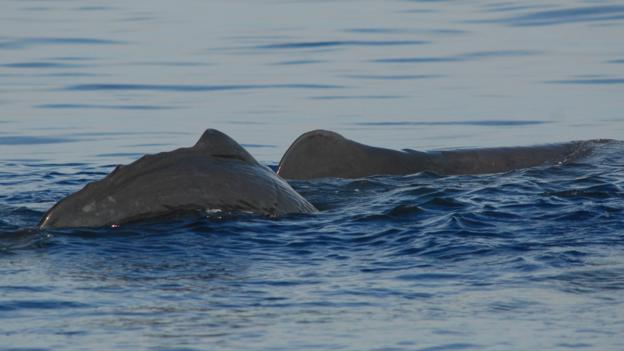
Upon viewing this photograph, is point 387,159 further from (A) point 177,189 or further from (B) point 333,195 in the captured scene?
(A) point 177,189

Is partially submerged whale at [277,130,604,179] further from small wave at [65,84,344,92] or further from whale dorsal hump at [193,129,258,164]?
small wave at [65,84,344,92]

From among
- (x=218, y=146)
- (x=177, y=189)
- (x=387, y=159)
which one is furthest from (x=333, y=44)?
(x=177, y=189)

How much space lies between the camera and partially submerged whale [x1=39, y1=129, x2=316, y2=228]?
8.10 metres

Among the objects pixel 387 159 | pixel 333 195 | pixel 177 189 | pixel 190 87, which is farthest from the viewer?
pixel 190 87

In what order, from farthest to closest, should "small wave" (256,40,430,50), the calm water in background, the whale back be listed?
"small wave" (256,40,430,50) → the whale back → the calm water in background

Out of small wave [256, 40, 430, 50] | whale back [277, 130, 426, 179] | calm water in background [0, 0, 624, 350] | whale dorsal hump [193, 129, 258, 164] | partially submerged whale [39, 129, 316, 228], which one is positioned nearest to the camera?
calm water in background [0, 0, 624, 350]

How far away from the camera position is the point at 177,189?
8234mm

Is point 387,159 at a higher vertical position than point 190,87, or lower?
lower

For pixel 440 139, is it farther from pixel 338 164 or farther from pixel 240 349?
pixel 240 349

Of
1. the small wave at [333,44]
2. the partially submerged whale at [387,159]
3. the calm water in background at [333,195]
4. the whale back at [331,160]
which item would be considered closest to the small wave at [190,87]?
the calm water in background at [333,195]

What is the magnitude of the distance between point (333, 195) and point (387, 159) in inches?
39.4

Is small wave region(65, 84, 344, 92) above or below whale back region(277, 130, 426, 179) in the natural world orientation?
above

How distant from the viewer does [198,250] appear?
26.0 feet

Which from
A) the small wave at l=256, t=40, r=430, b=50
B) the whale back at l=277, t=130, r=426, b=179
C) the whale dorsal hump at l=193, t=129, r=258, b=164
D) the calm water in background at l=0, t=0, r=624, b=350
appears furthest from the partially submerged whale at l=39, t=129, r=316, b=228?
the small wave at l=256, t=40, r=430, b=50
